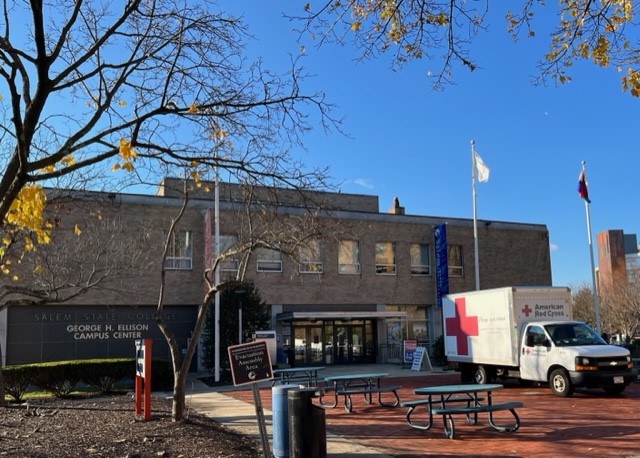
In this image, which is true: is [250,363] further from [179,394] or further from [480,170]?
[480,170]

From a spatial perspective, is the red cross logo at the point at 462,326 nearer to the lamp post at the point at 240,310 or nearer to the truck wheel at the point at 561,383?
the truck wheel at the point at 561,383

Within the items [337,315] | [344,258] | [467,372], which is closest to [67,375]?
[467,372]

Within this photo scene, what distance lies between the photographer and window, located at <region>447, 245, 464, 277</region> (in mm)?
38125

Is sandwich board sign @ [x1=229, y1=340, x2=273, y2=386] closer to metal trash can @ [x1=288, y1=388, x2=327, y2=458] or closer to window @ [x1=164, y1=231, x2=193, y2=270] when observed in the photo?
metal trash can @ [x1=288, y1=388, x2=327, y2=458]

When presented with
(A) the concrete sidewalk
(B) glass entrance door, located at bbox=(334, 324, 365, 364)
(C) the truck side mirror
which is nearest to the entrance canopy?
(B) glass entrance door, located at bbox=(334, 324, 365, 364)

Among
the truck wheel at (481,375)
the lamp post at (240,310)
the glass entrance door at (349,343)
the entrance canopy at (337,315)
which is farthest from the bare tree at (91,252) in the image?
the truck wheel at (481,375)

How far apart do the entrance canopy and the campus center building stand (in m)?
0.06

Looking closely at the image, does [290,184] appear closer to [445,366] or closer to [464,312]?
[464,312]

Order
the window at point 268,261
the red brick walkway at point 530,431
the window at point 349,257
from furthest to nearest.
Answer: the window at point 349,257, the window at point 268,261, the red brick walkway at point 530,431

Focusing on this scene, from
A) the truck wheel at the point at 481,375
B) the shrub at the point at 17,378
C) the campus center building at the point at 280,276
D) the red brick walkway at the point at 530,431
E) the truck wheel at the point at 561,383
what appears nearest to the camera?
the red brick walkway at the point at 530,431

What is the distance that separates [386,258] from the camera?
35906 mm

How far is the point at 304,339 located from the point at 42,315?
1304 centimetres

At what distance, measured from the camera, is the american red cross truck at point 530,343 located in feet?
50.5

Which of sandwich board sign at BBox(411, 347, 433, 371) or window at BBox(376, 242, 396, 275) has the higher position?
window at BBox(376, 242, 396, 275)
